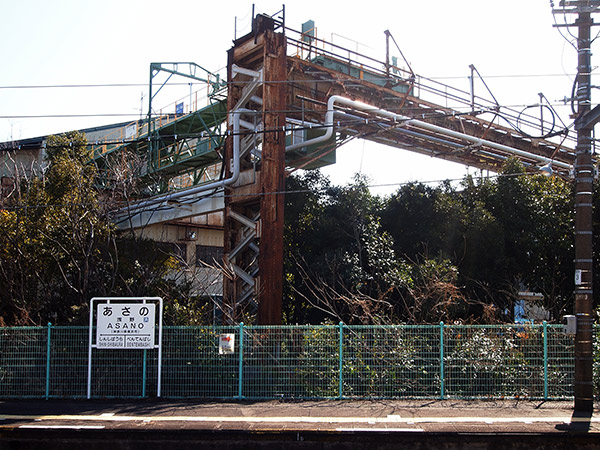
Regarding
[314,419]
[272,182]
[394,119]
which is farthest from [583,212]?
[394,119]

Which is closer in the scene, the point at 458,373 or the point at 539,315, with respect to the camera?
the point at 458,373

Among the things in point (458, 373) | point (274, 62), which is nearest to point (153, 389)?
point (458, 373)

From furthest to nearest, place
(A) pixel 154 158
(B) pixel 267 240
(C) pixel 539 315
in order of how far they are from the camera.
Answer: (A) pixel 154 158
(C) pixel 539 315
(B) pixel 267 240

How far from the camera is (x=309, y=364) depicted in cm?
1250

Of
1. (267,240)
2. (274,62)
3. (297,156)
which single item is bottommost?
(267,240)

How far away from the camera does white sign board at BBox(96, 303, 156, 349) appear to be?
12.3 metres

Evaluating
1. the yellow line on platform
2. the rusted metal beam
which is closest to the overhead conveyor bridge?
the rusted metal beam

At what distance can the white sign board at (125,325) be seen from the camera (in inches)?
486

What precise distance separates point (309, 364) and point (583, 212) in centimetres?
654

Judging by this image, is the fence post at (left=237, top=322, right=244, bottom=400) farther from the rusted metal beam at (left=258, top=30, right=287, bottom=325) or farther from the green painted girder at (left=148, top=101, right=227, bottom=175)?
the green painted girder at (left=148, top=101, right=227, bottom=175)

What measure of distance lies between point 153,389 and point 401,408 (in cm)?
555

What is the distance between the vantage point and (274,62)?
15891 millimetres

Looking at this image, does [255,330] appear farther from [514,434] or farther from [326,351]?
[514,434]

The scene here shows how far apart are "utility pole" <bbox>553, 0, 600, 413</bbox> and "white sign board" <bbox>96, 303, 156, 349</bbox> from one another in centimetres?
881
